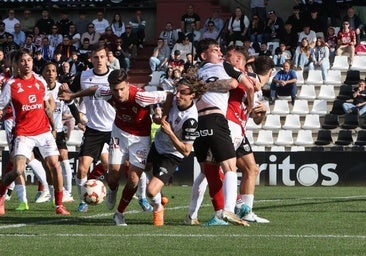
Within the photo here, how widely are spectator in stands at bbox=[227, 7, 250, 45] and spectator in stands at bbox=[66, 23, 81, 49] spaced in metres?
5.14

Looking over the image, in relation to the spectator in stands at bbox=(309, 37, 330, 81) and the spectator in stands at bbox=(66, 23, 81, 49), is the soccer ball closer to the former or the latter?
the spectator in stands at bbox=(309, 37, 330, 81)

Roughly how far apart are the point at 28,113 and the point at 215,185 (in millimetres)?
3325

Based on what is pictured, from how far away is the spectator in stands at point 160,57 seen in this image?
33.6m

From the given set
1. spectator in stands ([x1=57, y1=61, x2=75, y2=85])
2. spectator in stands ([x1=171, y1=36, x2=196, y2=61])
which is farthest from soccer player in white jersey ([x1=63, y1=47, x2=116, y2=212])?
spectator in stands ([x1=171, y1=36, x2=196, y2=61])

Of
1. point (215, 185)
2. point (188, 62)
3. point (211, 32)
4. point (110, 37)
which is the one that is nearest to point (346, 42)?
point (211, 32)

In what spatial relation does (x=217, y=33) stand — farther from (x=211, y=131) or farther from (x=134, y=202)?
(x=211, y=131)

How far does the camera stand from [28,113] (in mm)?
15094

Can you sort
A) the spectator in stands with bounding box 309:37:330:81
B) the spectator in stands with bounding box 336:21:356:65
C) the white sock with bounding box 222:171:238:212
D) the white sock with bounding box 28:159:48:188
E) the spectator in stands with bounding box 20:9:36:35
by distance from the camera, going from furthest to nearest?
the spectator in stands with bounding box 20:9:36:35
the spectator in stands with bounding box 336:21:356:65
the spectator in stands with bounding box 309:37:330:81
the white sock with bounding box 28:159:48:188
the white sock with bounding box 222:171:238:212

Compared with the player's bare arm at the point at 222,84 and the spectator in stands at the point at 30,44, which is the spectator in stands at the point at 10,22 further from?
the player's bare arm at the point at 222,84

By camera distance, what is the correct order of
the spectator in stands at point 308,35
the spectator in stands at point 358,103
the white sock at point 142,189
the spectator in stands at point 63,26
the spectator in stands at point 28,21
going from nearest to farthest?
the white sock at point 142,189 → the spectator in stands at point 358,103 → the spectator in stands at point 308,35 → the spectator in stands at point 63,26 → the spectator in stands at point 28,21

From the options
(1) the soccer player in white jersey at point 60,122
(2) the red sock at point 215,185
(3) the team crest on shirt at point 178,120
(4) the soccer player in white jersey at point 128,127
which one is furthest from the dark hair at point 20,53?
(2) the red sock at point 215,185

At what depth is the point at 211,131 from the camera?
13031 mm

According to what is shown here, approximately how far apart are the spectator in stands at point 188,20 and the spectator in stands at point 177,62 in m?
1.56

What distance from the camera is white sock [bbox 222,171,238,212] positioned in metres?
12.8
